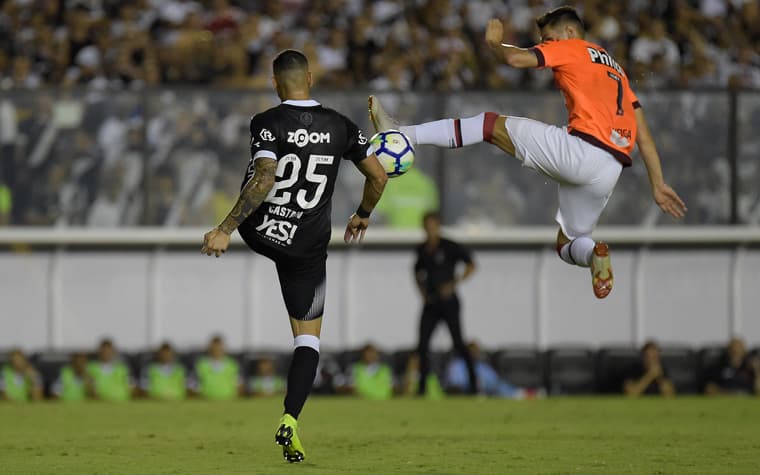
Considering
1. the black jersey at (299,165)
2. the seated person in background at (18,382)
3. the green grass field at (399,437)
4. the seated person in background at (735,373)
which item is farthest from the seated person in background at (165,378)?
the black jersey at (299,165)

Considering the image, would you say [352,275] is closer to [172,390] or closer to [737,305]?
[172,390]

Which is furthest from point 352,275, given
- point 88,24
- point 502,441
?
point 502,441

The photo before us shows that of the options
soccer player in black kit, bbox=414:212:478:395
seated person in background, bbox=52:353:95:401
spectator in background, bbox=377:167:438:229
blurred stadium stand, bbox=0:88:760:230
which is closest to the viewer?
soccer player in black kit, bbox=414:212:478:395

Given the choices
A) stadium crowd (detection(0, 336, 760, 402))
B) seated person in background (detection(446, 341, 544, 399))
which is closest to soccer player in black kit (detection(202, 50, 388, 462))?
stadium crowd (detection(0, 336, 760, 402))

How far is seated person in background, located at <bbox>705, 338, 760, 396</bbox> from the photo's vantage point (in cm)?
1842

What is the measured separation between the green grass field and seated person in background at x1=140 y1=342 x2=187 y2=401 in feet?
5.60

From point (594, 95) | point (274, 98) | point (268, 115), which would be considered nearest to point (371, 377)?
point (274, 98)

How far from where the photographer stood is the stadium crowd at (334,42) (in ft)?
63.7

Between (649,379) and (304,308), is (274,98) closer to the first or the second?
(649,379)

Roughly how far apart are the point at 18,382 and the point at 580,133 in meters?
11.0

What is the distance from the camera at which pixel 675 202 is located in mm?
9367

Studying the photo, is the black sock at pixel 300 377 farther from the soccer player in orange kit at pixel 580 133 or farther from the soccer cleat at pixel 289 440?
the soccer player in orange kit at pixel 580 133

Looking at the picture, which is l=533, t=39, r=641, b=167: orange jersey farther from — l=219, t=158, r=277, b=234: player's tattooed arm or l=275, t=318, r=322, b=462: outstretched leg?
l=275, t=318, r=322, b=462: outstretched leg

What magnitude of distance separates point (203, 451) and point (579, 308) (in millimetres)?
11793
